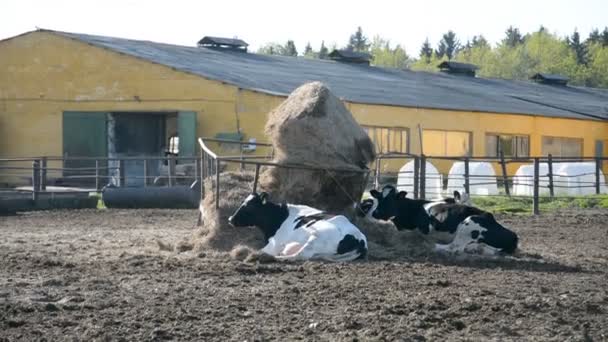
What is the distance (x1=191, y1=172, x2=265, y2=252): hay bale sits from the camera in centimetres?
1341

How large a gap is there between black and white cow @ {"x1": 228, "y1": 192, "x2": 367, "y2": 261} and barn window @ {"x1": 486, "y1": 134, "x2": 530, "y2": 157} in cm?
2814

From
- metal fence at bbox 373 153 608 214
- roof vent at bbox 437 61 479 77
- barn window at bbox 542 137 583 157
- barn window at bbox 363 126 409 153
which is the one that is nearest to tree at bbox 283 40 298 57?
roof vent at bbox 437 61 479 77

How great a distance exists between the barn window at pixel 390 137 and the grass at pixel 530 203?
34.7ft

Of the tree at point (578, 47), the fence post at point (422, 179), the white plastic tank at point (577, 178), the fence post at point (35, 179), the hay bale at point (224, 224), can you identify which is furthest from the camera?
the tree at point (578, 47)

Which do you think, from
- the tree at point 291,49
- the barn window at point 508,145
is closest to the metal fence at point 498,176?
the barn window at point 508,145

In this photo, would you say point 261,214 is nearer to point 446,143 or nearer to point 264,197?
point 264,197

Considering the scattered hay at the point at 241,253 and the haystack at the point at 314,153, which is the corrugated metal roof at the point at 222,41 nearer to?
the haystack at the point at 314,153

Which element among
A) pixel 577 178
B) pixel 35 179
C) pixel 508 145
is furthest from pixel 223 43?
pixel 35 179

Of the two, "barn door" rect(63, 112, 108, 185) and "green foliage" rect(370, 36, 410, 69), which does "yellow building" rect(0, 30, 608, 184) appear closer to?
"barn door" rect(63, 112, 108, 185)

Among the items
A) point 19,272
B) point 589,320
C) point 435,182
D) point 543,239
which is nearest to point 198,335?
point 589,320

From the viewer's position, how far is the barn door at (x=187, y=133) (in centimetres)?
3388

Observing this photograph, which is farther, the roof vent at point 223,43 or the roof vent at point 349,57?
the roof vent at point 349,57

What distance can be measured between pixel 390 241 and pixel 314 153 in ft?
4.52

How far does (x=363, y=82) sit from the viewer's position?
40781mm
